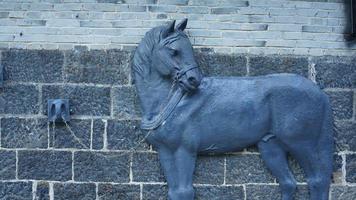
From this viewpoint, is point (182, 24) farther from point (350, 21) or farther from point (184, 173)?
point (350, 21)

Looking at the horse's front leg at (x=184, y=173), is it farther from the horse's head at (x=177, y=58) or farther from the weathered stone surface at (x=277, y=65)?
the weathered stone surface at (x=277, y=65)

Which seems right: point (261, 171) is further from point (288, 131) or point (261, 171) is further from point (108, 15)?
point (108, 15)

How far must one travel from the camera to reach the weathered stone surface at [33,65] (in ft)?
15.7

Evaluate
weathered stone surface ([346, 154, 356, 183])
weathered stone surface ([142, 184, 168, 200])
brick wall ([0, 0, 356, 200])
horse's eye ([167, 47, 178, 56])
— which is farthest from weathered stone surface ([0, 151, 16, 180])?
weathered stone surface ([346, 154, 356, 183])

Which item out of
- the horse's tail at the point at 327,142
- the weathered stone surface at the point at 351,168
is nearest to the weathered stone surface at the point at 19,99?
the horse's tail at the point at 327,142

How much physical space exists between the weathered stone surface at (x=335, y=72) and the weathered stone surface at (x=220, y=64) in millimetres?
629

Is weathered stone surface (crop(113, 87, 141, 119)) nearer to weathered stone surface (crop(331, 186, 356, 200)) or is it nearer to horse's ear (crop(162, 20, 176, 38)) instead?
horse's ear (crop(162, 20, 176, 38))

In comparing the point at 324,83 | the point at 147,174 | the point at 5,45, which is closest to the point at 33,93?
the point at 5,45

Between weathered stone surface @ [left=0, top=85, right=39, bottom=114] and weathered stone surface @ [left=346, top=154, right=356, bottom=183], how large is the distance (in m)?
2.56

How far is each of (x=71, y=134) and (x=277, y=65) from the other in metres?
1.75

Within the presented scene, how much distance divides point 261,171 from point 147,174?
0.92 m

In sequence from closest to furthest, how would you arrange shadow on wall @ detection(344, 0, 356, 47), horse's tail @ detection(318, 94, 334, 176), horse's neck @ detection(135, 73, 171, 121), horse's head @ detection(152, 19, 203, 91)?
horse's head @ detection(152, 19, 203, 91) → horse's neck @ detection(135, 73, 171, 121) → horse's tail @ detection(318, 94, 334, 176) → shadow on wall @ detection(344, 0, 356, 47)

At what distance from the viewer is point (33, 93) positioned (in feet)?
15.7

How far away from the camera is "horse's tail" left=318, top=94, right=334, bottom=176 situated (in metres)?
4.77
